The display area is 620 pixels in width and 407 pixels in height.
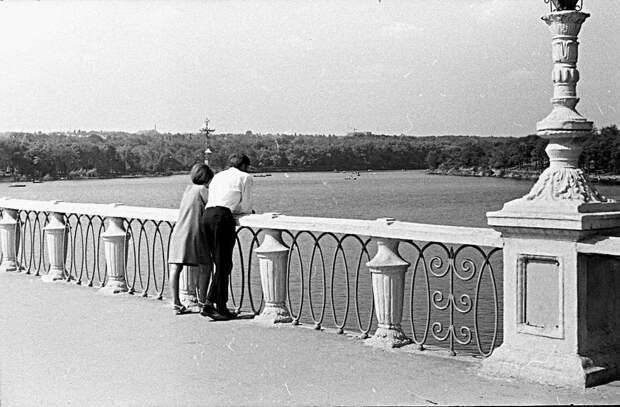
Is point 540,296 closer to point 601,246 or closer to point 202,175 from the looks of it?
point 601,246

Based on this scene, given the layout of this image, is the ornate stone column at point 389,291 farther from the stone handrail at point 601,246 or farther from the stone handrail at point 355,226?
the stone handrail at point 601,246

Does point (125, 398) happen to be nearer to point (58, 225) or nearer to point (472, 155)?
point (58, 225)

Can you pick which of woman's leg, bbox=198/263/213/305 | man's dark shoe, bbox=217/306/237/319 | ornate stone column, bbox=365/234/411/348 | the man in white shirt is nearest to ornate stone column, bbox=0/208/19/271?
woman's leg, bbox=198/263/213/305

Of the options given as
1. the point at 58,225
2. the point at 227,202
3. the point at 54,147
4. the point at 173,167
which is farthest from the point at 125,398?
the point at 54,147

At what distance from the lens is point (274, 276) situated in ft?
29.2

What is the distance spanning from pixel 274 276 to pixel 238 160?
1311 millimetres

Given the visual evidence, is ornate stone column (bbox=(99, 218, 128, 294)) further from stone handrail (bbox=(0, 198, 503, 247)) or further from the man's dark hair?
the man's dark hair

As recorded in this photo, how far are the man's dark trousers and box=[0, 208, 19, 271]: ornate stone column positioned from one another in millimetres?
5669

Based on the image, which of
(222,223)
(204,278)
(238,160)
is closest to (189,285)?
(204,278)

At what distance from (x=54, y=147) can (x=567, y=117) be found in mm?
67524

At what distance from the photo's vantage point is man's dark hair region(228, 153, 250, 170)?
9344 millimetres

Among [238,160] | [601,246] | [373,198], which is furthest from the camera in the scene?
[373,198]

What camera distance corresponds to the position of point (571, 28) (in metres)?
6.52

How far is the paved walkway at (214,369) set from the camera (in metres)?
6.00
